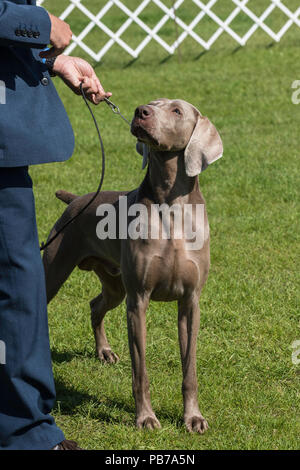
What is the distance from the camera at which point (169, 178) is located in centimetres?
322

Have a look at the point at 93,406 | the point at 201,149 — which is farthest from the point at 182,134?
the point at 93,406

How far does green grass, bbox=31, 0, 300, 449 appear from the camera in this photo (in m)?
3.38

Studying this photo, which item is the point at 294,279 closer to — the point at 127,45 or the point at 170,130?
the point at 170,130

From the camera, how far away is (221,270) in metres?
5.14

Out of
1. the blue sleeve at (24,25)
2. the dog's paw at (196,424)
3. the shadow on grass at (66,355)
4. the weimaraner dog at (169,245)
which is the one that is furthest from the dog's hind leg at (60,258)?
the blue sleeve at (24,25)

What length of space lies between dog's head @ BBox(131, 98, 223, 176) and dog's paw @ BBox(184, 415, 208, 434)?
1046 millimetres

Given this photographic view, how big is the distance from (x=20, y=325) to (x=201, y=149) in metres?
1.04

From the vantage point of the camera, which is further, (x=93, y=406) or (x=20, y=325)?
(x=93, y=406)

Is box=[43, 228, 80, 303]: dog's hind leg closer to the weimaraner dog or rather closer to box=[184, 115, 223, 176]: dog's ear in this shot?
the weimaraner dog

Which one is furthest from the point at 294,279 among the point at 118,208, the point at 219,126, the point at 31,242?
the point at 219,126

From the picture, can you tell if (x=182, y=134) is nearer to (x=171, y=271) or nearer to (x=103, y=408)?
(x=171, y=271)

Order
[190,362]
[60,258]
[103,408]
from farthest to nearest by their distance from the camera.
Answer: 1. [60,258]
2. [103,408]
3. [190,362]

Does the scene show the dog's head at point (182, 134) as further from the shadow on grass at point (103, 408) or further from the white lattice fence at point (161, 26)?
the white lattice fence at point (161, 26)

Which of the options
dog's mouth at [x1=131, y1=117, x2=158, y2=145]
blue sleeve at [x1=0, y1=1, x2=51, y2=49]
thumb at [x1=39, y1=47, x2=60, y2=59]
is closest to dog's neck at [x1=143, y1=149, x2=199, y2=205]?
dog's mouth at [x1=131, y1=117, x2=158, y2=145]
